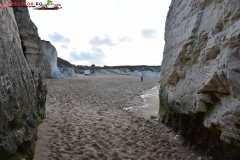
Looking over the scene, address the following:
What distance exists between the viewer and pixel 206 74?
3654 millimetres

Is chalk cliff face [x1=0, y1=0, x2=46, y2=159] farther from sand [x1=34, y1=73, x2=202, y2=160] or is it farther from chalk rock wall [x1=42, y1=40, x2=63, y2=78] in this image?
chalk rock wall [x1=42, y1=40, x2=63, y2=78]

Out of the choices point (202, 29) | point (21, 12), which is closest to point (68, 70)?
point (21, 12)

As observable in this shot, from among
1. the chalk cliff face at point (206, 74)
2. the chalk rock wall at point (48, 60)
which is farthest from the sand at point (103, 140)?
the chalk rock wall at point (48, 60)

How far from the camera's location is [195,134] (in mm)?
4352

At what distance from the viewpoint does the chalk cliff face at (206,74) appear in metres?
2.90

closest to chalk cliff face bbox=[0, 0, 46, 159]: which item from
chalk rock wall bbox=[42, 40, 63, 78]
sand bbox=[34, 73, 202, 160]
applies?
sand bbox=[34, 73, 202, 160]

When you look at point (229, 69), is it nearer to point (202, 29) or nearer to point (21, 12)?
point (202, 29)

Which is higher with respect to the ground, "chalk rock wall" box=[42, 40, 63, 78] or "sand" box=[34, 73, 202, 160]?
"chalk rock wall" box=[42, 40, 63, 78]

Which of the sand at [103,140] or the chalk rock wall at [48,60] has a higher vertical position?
the chalk rock wall at [48,60]

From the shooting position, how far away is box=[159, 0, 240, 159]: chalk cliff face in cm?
290

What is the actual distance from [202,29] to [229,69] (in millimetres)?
1536

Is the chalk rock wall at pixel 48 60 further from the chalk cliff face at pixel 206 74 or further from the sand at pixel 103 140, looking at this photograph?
the chalk cliff face at pixel 206 74

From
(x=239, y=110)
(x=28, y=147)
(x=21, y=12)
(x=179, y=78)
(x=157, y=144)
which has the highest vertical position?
(x=21, y=12)

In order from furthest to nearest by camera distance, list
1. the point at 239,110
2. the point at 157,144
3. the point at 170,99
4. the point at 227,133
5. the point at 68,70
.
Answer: the point at 68,70 < the point at 170,99 < the point at 157,144 < the point at 227,133 < the point at 239,110
